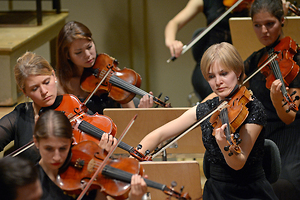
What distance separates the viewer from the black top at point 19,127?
58.4 inches

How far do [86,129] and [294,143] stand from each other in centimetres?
101

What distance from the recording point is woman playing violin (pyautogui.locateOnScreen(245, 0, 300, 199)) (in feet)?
5.25

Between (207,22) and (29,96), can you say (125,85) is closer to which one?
(29,96)

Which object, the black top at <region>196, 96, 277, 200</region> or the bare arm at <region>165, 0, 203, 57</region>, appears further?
the bare arm at <region>165, 0, 203, 57</region>

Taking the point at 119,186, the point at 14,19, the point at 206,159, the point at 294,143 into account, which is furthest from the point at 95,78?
the point at 14,19

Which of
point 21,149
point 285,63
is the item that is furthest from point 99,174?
point 285,63

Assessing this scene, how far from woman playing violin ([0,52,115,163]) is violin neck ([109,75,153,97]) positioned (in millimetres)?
387

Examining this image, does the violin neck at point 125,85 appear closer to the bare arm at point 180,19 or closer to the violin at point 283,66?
the bare arm at point 180,19

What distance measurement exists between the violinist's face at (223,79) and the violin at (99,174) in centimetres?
39

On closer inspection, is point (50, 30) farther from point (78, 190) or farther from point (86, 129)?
point (78, 190)

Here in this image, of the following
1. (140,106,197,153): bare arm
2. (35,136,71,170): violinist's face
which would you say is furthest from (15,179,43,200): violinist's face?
(140,106,197,153): bare arm

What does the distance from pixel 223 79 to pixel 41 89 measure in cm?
71

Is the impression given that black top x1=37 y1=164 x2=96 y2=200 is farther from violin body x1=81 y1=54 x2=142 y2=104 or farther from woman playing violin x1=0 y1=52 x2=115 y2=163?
violin body x1=81 y1=54 x2=142 y2=104

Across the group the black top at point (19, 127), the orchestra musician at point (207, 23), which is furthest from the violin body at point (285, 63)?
the black top at point (19, 127)
